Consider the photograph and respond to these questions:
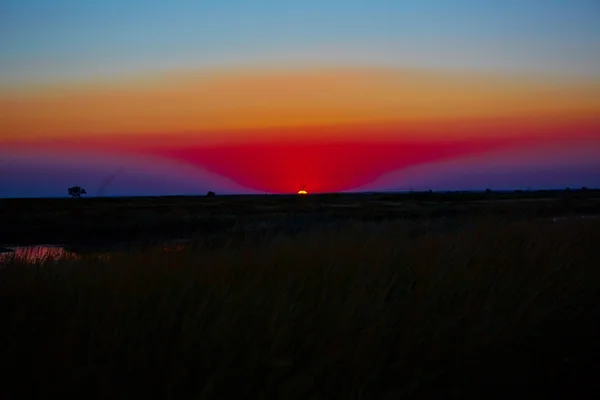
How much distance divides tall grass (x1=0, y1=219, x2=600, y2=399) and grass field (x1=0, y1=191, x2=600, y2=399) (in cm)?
1

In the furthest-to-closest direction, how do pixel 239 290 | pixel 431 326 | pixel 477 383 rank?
1. pixel 239 290
2. pixel 431 326
3. pixel 477 383

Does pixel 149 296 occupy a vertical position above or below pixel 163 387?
above

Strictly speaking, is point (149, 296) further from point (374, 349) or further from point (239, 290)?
point (374, 349)

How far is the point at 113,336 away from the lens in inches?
184

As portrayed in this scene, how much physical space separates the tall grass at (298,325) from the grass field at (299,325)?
13 mm

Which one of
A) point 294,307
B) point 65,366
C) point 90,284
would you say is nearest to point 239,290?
point 294,307

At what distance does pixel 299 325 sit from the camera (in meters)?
5.09

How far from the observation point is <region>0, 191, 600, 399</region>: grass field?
4.41 meters

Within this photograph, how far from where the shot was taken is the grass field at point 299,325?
14.5ft

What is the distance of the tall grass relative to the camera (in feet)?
14.5

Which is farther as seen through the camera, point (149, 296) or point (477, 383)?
point (149, 296)

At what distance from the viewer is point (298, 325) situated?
5.09m

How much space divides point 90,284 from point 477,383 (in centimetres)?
333

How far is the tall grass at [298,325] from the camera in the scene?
441 centimetres
